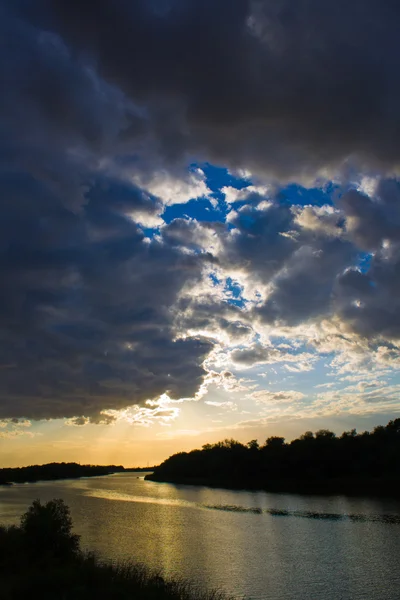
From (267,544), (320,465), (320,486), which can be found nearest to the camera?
(267,544)

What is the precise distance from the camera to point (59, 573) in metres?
26.0

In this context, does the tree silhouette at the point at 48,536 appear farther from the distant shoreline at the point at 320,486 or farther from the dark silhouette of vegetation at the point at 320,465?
the dark silhouette of vegetation at the point at 320,465

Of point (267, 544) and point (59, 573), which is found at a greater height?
point (59, 573)

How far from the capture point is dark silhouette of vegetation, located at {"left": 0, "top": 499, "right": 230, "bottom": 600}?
77.9 feet

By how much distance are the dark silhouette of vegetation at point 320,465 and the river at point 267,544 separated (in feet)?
114

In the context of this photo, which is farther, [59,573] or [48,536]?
[48,536]

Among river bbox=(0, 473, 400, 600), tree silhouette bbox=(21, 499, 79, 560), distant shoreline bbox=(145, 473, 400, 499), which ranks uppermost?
tree silhouette bbox=(21, 499, 79, 560)

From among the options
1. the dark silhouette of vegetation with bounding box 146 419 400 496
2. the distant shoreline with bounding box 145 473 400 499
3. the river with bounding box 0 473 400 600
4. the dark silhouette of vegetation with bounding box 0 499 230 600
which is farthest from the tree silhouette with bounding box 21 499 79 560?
the dark silhouette of vegetation with bounding box 146 419 400 496

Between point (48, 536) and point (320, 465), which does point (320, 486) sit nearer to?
point (320, 465)

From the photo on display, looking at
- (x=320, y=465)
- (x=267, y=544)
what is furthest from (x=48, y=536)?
(x=320, y=465)

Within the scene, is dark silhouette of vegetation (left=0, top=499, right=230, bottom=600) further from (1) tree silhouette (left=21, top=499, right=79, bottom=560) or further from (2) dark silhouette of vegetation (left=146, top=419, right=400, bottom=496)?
(2) dark silhouette of vegetation (left=146, top=419, right=400, bottom=496)

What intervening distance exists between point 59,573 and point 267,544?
2752cm

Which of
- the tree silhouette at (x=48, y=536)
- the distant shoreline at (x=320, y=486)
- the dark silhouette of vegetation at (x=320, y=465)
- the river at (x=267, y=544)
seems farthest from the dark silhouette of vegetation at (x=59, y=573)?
the dark silhouette of vegetation at (x=320, y=465)

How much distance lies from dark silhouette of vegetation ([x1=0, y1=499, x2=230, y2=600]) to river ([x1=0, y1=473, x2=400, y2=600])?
579 cm
